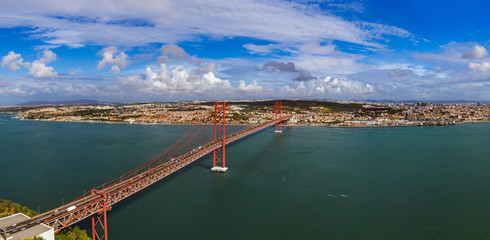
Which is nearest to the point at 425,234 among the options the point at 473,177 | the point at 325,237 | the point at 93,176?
the point at 325,237

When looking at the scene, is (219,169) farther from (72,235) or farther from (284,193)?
(72,235)

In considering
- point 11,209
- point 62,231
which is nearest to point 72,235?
Answer: point 62,231

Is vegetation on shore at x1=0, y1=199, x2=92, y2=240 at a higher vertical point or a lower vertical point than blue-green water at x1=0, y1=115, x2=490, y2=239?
higher

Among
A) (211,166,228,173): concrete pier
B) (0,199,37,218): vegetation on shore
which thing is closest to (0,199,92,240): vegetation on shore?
(0,199,37,218): vegetation on shore

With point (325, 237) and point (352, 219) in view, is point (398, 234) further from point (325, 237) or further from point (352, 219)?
point (325, 237)

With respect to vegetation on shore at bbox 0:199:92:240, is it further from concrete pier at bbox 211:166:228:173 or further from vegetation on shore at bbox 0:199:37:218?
concrete pier at bbox 211:166:228:173

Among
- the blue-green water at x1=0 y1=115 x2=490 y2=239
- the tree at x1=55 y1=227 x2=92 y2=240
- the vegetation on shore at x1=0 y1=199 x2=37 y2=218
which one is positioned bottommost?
the blue-green water at x1=0 y1=115 x2=490 y2=239

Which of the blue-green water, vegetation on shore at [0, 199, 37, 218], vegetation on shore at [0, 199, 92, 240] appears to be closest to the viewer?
vegetation on shore at [0, 199, 92, 240]

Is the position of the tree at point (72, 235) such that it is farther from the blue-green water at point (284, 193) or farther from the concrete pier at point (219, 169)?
the concrete pier at point (219, 169)
